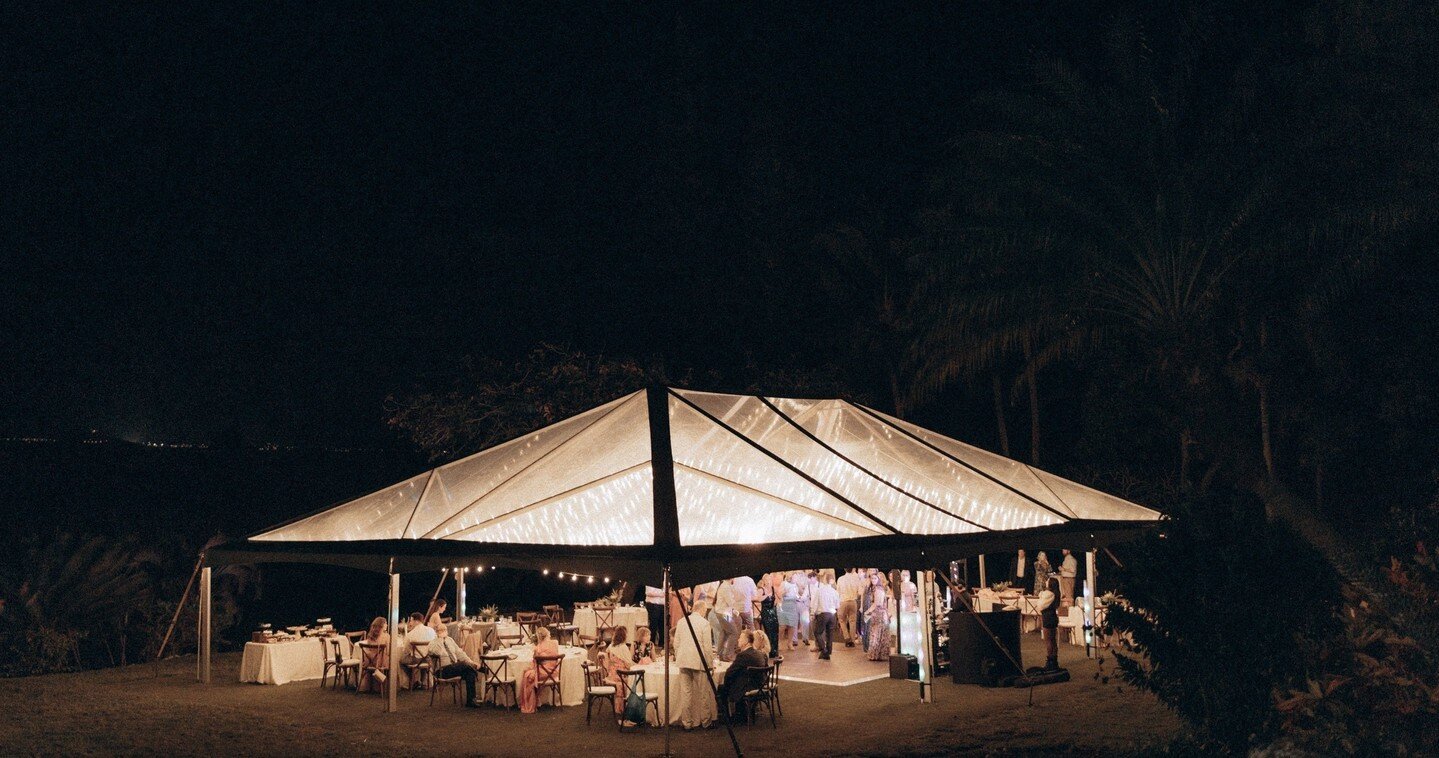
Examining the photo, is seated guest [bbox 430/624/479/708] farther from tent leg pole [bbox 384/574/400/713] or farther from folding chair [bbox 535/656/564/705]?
folding chair [bbox 535/656/564/705]

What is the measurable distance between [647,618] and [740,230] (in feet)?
52.8

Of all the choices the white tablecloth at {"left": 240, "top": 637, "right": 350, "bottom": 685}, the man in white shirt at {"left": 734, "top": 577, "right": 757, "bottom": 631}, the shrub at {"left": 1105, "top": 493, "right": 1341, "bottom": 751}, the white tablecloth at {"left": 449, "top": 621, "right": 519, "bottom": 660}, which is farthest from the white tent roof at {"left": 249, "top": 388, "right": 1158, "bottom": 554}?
the shrub at {"left": 1105, "top": 493, "right": 1341, "bottom": 751}

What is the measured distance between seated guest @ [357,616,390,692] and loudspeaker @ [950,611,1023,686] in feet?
23.4

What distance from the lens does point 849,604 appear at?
20016 mm

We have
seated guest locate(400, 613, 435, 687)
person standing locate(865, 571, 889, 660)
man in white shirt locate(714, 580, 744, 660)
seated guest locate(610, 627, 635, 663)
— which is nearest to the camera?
seated guest locate(610, 627, 635, 663)

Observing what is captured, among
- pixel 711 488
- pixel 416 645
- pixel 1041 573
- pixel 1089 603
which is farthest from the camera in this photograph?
pixel 1041 573

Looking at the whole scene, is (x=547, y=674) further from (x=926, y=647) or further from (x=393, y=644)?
(x=926, y=647)

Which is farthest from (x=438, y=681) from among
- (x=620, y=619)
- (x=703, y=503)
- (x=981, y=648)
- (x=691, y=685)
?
(x=981, y=648)

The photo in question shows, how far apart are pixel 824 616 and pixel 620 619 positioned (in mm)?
3596

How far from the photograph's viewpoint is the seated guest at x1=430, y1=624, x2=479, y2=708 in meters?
14.1

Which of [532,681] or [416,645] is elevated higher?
[416,645]

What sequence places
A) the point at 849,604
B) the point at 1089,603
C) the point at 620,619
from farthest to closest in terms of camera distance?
the point at 849,604
the point at 620,619
the point at 1089,603

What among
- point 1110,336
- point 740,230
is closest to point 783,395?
point 1110,336

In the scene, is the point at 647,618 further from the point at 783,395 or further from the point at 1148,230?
the point at 1148,230
